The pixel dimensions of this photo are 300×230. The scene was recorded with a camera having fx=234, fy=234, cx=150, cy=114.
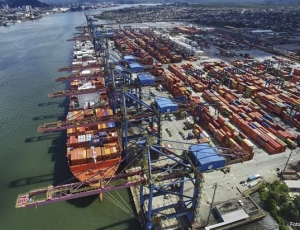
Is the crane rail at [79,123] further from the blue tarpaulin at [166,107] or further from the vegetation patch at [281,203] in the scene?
the vegetation patch at [281,203]

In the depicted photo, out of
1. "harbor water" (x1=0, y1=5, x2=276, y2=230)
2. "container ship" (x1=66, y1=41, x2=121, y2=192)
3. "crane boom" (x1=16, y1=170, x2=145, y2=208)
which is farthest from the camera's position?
"container ship" (x1=66, y1=41, x2=121, y2=192)

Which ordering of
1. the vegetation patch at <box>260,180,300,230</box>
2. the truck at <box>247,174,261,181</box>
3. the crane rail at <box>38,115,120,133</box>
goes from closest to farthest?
the vegetation patch at <box>260,180,300,230</box> < the truck at <box>247,174,261,181</box> < the crane rail at <box>38,115,120,133</box>

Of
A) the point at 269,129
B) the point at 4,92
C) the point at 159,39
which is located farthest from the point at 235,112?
the point at 159,39

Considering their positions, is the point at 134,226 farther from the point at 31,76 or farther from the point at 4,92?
the point at 31,76

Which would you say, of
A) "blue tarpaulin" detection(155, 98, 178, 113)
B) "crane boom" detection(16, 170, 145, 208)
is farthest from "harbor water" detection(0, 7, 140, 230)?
"blue tarpaulin" detection(155, 98, 178, 113)

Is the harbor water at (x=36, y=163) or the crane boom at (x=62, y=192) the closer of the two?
the crane boom at (x=62, y=192)

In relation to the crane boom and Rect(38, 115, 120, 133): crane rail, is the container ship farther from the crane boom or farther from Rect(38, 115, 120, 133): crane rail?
the crane boom

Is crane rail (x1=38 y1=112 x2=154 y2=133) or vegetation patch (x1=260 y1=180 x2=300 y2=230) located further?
crane rail (x1=38 y1=112 x2=154 y2=133)

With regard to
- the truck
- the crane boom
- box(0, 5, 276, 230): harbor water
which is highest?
the crane boom

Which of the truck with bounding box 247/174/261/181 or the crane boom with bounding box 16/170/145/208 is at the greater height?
the crane boom with bounding box 16/170/145/208

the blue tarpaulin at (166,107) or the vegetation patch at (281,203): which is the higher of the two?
the blue tarpaulin at (166,107)

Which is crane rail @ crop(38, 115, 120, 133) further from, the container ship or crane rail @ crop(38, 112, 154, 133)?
the container ship

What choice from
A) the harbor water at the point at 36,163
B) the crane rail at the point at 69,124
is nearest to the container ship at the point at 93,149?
the crane rail at the point at 69,124
